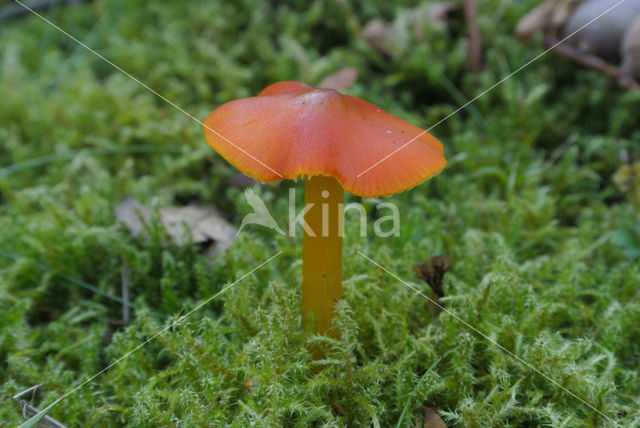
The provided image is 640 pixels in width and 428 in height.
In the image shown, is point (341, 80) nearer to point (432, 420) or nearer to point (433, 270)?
point (433, 270)

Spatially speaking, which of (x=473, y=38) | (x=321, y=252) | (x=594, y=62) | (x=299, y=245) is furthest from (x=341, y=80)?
(x=321, y=252)

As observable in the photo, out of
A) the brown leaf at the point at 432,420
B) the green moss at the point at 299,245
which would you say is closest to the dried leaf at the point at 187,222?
the green moss at the point at 299,245

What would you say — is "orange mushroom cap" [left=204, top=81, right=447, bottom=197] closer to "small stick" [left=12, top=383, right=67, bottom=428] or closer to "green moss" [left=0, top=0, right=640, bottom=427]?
"green moss" [left=0, top=0, right=640, bottom=427]

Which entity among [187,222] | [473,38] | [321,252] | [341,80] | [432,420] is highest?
[473,38]

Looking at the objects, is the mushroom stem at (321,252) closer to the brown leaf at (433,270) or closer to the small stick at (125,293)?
the brown leaf at (433,270)

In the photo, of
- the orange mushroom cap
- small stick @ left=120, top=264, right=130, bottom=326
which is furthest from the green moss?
the orange mushroom cap

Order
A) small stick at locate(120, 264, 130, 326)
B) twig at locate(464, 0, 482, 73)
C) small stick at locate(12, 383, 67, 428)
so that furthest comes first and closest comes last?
twig at locate(464, 0, 482, 73)
small stick at locate(120, 264, 130, 326)
small stick at locate(12, 383, 67, 428)
